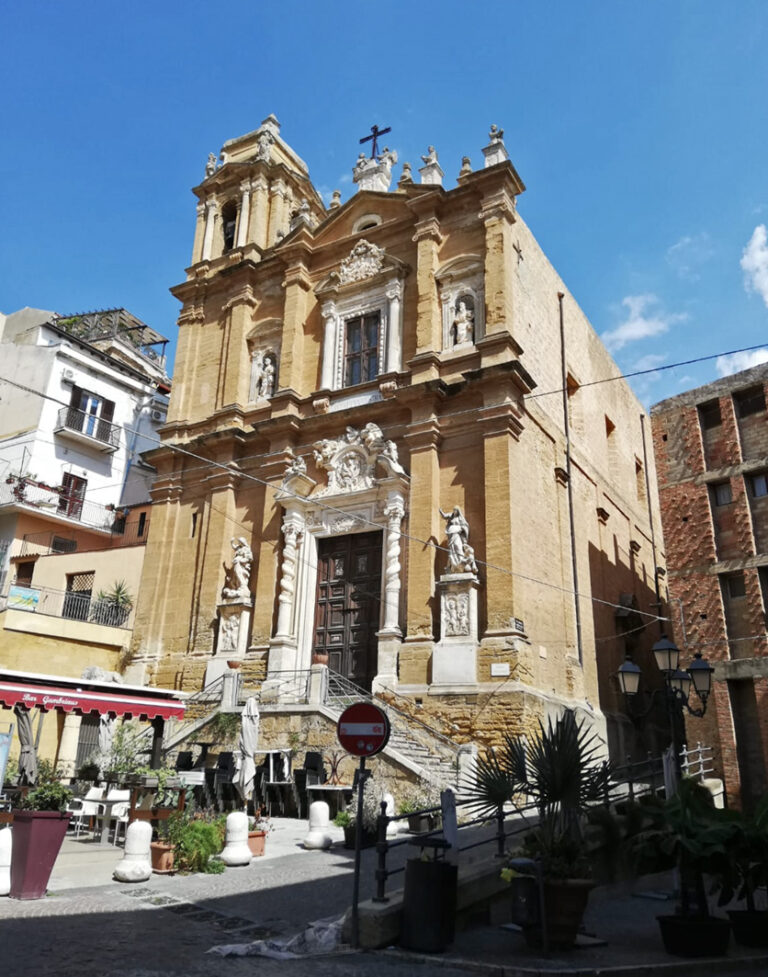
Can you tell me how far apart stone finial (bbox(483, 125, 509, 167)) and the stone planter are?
1845 cm

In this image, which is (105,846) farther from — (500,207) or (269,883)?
(500,207)

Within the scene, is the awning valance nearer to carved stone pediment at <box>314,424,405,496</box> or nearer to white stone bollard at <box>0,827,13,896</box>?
white stone bollard at <box>0,827,13,896</box>

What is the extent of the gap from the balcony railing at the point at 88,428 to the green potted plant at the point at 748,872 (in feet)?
91.0

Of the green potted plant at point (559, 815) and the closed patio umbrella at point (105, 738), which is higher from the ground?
the closed patio umbrella at point (105, 738)

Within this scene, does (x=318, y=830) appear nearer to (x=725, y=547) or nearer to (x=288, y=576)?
(x=288, y=576)

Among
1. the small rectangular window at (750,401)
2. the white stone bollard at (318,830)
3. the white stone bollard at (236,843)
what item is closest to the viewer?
the white stone bollard at (236,843)

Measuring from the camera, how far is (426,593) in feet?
58.1

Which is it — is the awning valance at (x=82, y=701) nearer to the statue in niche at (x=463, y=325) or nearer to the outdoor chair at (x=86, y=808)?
the outdoor chair at (x=86, y=808)

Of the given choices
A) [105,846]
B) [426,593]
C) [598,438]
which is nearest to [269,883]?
[105,846]

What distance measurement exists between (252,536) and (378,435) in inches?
179

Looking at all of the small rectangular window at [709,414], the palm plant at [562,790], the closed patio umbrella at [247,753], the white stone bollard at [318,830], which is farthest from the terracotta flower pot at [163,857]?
the small rectangular window at [709,414]

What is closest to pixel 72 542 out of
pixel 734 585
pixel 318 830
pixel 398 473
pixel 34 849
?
pixel 398 473

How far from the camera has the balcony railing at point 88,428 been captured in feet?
102

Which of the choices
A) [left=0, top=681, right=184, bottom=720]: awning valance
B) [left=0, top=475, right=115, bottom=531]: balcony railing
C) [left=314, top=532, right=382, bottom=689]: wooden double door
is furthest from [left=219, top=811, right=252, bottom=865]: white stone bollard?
[left=0, top=475, right=115, bottom=531]: balcony railing
